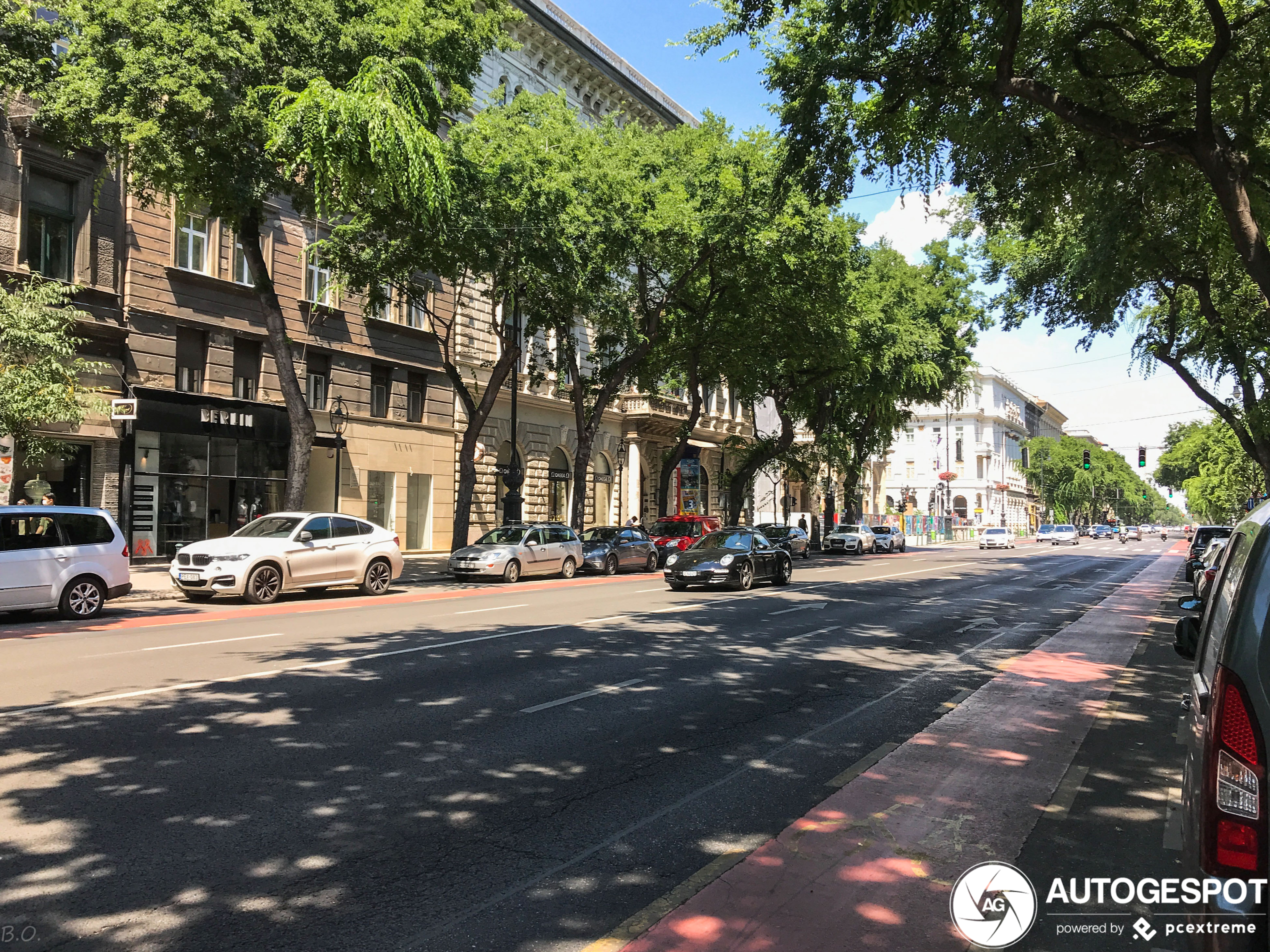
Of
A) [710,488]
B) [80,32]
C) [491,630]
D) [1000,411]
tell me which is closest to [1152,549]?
[710,488]

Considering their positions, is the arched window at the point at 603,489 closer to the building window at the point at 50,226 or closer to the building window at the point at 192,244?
the building window at the point at 192,244

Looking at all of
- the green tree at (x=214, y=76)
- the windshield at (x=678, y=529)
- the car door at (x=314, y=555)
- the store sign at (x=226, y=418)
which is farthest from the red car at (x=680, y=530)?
the green tree at (x=214, y=76)

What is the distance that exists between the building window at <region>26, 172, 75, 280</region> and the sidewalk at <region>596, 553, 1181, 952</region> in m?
21.9

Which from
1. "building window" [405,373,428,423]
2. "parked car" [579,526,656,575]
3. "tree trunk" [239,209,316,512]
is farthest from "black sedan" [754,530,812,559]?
"tree trunk" [239,209,316,512]

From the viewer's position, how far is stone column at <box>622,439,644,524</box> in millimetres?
41812

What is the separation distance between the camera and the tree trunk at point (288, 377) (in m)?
18.5

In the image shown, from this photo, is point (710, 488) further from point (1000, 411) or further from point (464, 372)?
point (1000, 411)

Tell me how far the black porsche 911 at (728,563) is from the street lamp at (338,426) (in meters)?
11.3

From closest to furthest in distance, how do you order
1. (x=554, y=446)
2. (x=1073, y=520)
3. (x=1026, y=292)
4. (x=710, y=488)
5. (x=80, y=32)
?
1. (x=80, y=32)
2. (x=1026, y=292)
3. (x=554, y=446)
4. (x=710, y=488)
5. (x=1073, y=520)

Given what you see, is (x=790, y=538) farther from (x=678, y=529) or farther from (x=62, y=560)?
(x=62, y=560)

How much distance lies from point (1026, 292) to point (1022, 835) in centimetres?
2220

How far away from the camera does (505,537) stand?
77.9 ft

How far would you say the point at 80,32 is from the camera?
16938 millimetres

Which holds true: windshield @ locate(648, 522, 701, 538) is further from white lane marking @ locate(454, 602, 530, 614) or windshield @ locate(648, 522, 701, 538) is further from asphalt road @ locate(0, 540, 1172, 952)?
asphalt road @ locate(0, 540, 1172, 952)
